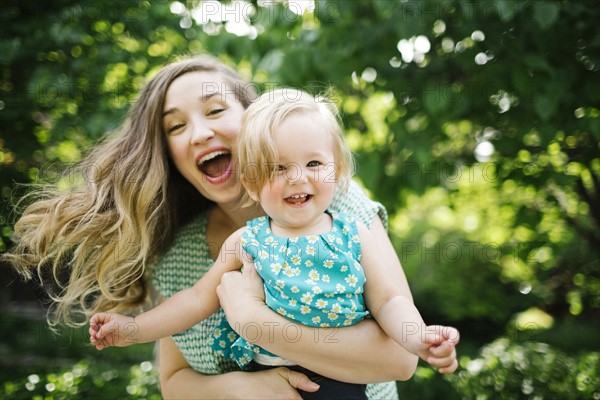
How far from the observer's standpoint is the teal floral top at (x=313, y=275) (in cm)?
161

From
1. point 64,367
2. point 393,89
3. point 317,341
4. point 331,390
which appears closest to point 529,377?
point 393,89

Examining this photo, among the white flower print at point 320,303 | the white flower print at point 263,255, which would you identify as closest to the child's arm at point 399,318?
the white flower print at point 320,303

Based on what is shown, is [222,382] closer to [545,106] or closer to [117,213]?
[117,213]

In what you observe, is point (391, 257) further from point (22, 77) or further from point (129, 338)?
point (22, 77)

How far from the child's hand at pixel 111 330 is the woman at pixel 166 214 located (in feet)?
1.05

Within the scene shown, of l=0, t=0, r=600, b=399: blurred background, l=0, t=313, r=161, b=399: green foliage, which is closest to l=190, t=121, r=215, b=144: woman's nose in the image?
l=0, t=0, r=600, b=399: blurred background

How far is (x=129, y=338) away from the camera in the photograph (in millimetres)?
1762

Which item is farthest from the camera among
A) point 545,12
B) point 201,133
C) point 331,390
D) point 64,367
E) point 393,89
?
point 64,367

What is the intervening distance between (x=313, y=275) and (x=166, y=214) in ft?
2.81

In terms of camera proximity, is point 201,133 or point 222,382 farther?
point 201,133

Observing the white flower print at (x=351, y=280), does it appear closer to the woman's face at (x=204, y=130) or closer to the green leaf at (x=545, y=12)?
the woman's face at (x=204, y=130)

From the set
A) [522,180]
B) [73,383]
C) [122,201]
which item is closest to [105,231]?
[122,201]

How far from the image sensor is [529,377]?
11.5 feet

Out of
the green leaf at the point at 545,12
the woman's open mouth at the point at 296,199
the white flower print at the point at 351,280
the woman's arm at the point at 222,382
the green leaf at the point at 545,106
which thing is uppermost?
the green leaf at the point at 545,12
